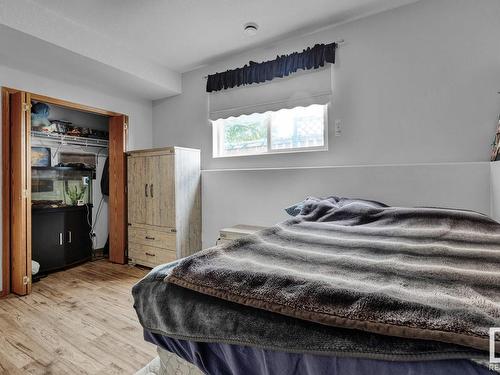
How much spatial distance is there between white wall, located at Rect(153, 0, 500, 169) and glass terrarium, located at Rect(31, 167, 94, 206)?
3028mm

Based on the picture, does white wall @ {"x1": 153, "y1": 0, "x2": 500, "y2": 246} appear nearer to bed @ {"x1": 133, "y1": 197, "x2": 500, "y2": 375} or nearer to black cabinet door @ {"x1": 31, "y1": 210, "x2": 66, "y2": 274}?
bed @ {"x1": 133, "y1": 197, "x2": 500, "y2": 375}

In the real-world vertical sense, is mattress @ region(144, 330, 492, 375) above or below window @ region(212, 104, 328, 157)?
below

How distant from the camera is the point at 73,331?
1889 mm

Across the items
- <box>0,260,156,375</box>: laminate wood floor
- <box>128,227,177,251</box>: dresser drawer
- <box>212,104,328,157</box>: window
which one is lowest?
<box>0,260,156,375</box>: laminate wood floor

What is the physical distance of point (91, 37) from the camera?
258cm

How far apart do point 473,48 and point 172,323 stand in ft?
9.42

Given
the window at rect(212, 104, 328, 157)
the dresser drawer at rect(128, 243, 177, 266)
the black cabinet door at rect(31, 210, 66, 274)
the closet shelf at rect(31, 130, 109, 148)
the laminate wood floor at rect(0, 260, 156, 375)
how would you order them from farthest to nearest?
the closet shelf at rect(31, 130, 109, 148), the dresser drawer at rect(128, 243, 177, 266), the black cabinet door at rect(31, 210, 66, 274), the window at rect(212, 104, 328, 157), the laminate wood floor at rect(0, 260, 156, 375)

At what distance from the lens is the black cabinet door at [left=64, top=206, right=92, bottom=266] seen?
3.32 m

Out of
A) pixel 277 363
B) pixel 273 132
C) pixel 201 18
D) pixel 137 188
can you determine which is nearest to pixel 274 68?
pixel 273 132

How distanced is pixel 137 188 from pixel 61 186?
1138mm

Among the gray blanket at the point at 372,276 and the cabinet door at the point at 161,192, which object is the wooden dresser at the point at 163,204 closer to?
the cabinet door at the point at 161,192

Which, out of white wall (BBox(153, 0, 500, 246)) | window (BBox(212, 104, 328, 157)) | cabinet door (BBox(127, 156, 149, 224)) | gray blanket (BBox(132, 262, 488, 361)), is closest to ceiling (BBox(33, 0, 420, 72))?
white wall (BBox(153, 0, 500, 246))

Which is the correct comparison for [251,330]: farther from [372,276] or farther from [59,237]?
[59,237]

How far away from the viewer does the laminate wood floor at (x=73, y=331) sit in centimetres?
155
